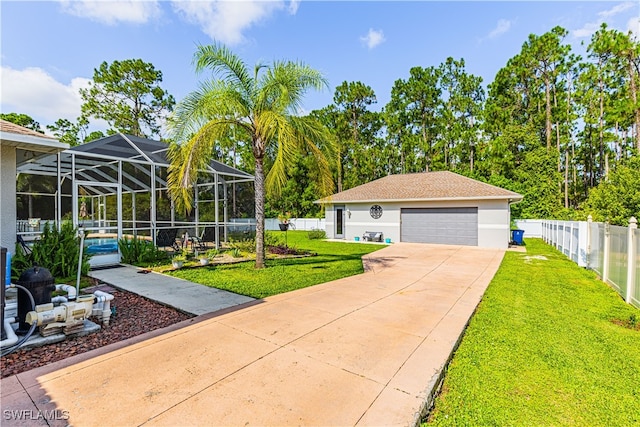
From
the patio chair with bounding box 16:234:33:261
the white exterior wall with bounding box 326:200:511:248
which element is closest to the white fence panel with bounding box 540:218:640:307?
the white exterior wall with bounding box 326:200:511:248

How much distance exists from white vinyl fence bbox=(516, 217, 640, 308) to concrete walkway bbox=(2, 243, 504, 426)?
11.5 ft

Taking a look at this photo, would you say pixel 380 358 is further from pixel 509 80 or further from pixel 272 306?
pixel 509 80

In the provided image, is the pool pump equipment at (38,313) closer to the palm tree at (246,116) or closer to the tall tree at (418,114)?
the palm tree at (246,116)

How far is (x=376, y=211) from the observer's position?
19.7m

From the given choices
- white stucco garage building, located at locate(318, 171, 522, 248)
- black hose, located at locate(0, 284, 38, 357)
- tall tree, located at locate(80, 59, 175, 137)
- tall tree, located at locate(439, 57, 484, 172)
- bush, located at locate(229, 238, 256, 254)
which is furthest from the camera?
tall tree, located at locate(439, 57, 484, 172)

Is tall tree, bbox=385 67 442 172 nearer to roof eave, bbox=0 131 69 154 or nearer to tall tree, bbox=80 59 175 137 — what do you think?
tall tree, bbox=80 59 175 137

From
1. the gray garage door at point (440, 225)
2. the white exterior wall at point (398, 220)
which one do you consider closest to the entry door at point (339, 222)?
the white exterior wall at point (398, 220)

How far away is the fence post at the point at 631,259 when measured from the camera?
5.88 m

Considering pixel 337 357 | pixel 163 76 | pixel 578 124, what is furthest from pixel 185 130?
pixel 578 124

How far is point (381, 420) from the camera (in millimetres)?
2520

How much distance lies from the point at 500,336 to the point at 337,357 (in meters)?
2.52

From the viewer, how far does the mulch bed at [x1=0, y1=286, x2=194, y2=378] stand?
348 centimetres

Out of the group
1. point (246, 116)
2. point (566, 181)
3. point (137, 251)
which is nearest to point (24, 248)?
point (137, 251)

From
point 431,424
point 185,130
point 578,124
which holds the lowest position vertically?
point 431,424
